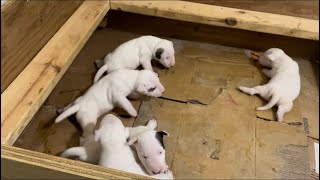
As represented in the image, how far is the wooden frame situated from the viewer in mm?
943

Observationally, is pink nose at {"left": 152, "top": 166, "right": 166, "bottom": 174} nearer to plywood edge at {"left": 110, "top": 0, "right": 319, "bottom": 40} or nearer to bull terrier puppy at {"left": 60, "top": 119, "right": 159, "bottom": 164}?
bull terrier puppy at {"left": 60, "top": 119, "right": 159, "bottom": 164}

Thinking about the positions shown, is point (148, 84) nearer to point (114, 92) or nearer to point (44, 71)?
point (114, 92)

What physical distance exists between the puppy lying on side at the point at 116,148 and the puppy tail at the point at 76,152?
0.05 metres

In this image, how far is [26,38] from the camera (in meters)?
1.30

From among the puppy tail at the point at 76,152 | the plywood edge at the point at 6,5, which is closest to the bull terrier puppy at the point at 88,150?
the puppy tail at the point at 76,152

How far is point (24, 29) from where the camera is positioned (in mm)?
1286

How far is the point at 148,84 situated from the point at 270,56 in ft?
1.64

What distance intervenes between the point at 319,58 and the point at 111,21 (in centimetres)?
82

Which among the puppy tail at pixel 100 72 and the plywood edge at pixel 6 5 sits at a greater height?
the plywood edge at pixel 6 5

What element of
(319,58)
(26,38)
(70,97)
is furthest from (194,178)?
(319,58)

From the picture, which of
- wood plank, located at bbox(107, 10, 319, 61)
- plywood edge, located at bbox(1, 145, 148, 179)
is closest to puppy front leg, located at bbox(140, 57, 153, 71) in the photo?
wood plank, located at bbox(107, 10, 319, 61)

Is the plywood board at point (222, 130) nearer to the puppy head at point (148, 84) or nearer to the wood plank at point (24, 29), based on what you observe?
the puppy head at point (148, 84)

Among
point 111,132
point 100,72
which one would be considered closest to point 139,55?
point 100,72

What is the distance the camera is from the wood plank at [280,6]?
1.71 meters
